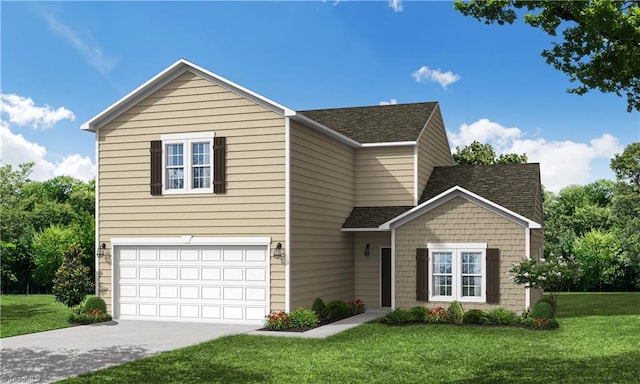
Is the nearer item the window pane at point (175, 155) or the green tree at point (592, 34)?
the green tree at point (592, 34)

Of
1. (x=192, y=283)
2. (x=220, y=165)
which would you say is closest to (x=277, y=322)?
(x=192, y=283)

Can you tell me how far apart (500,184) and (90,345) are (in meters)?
14.9

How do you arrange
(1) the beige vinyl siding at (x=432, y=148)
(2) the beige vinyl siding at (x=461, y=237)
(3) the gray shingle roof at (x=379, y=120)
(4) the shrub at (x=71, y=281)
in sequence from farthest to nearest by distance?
1. (3) the gray shingle roof at (x=379, y=120)
2. (1) the beige vinyl siding at (x=432, y=148)
3. (4) the shrub at (x=71, y=281)
4. (2) the beige vinyl siding at (x=461, y=237)

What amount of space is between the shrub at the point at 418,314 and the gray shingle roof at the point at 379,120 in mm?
7294

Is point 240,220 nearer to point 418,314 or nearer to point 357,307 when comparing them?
point 357,307

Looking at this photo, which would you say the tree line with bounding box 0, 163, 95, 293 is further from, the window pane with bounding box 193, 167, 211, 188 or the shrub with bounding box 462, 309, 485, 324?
the shrub with bounding box 462, 309, 485, 324

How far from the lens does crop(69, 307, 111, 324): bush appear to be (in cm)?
2030

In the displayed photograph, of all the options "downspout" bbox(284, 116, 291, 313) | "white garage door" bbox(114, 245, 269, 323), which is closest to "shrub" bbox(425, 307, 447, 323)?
"downspout" bbox(284, 116, 291, 313)

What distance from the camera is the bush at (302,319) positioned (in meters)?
18.9

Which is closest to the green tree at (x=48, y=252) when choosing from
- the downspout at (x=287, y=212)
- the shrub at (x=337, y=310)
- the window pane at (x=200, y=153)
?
the window pane at (x=200, y=153)

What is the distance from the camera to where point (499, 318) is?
1944 centimetres

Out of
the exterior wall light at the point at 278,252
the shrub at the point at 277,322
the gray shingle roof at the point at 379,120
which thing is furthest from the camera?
the gray shingle roof at the point at 379,120

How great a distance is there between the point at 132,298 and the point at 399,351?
9.82 metres

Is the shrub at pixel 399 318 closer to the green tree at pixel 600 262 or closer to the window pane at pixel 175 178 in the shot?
the window pane at pixel 175 178
